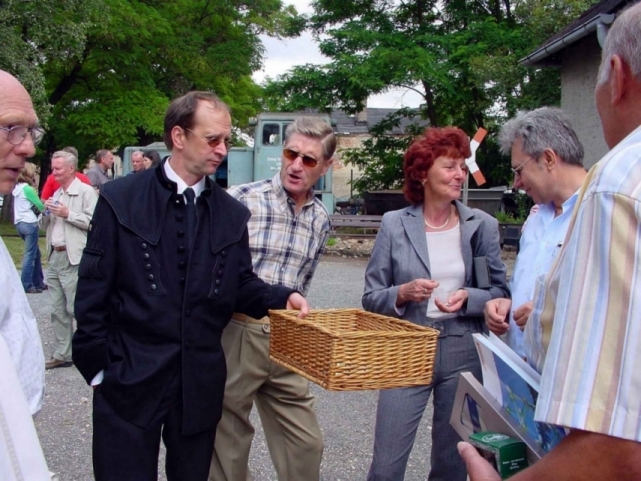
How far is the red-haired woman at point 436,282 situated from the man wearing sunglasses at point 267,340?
1.19 ft

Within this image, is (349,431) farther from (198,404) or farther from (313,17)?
(313,17)

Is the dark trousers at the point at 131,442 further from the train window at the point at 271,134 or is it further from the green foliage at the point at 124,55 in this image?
the green foliage at the point at 124,55

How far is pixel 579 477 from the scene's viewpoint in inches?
43.4

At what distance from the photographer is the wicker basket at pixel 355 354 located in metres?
2.42

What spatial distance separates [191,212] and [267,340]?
739mm

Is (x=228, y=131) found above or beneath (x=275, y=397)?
above

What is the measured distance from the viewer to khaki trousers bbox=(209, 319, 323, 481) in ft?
10.3

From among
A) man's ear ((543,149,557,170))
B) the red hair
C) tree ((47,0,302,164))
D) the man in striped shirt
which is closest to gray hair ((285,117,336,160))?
the red hair

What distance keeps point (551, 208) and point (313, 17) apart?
1962 centimetres

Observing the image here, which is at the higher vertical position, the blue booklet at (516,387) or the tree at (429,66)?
the tree at (429,66)

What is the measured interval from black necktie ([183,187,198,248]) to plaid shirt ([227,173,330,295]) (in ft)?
1.56

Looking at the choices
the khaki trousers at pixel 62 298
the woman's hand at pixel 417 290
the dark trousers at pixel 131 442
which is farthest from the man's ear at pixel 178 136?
the khaki trousers at pixel 62 298

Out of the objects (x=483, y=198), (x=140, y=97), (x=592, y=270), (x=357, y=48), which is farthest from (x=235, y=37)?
(x=592, y=270)

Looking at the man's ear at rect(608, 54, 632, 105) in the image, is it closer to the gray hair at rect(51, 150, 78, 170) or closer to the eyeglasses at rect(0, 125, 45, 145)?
the eyeglasses at rect(0, 125, 45, 145)
